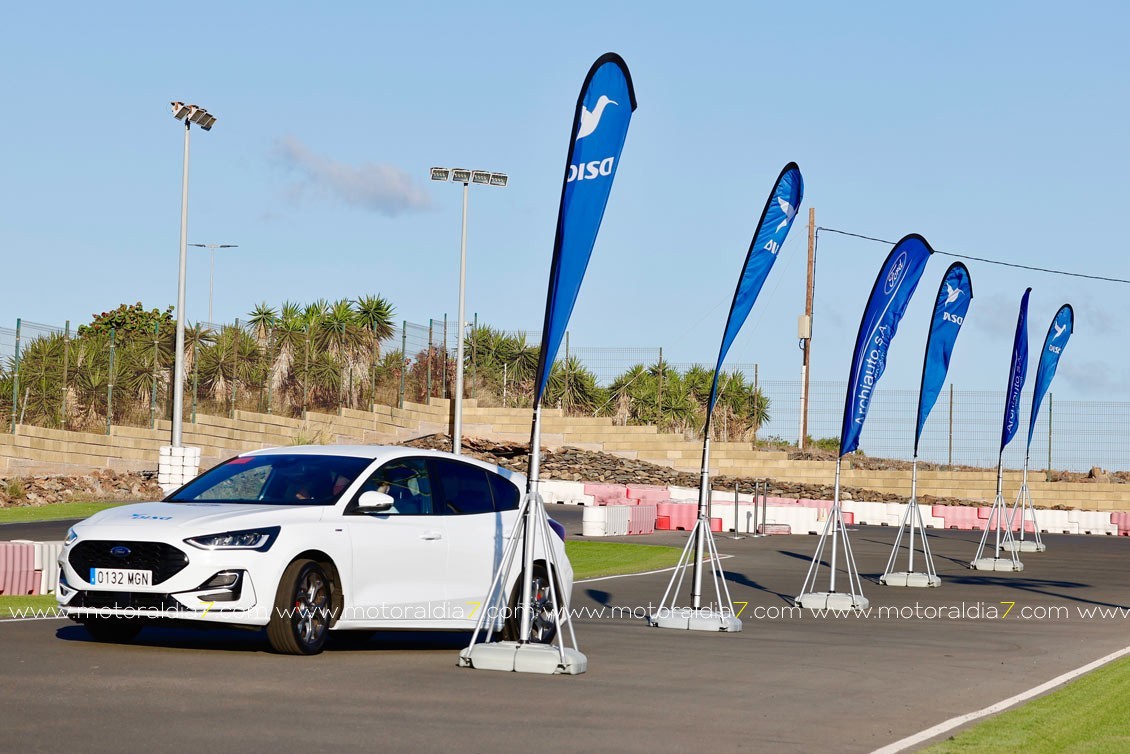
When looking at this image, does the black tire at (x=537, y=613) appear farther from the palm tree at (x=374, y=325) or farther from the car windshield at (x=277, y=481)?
the palm tree at (x=374, y=325)

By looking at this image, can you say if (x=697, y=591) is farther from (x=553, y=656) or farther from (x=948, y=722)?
(x=948, y=722)

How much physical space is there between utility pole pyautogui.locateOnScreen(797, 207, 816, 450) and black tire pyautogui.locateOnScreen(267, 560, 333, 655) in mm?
45028

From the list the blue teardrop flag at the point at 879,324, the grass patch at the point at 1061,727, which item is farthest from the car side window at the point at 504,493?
the blue teardrop flag at the point at 879,324

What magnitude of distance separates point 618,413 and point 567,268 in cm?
4568

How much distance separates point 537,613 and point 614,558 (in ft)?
51.4

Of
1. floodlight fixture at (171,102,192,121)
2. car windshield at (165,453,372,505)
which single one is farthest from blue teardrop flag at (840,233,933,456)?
floodlight fixture at (171,102,192,121)

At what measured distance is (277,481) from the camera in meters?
12.0

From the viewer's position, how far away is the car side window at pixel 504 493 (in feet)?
42.8

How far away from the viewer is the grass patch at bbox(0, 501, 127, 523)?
33312 millimetres

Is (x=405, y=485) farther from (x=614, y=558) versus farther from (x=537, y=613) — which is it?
(x=614, y=558)

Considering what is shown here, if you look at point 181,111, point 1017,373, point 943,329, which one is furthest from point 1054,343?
point 181,111

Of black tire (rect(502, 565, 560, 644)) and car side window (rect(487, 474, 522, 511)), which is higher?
car side window (rect(487, 474, 522, 511))

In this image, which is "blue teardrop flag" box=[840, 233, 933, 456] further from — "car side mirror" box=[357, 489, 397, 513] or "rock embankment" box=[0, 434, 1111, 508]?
"rock embankment" box=[0, 434, 1111, 508]

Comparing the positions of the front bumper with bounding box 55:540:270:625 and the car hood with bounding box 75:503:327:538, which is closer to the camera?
the front bumper with bounding box 55:540:270:625
